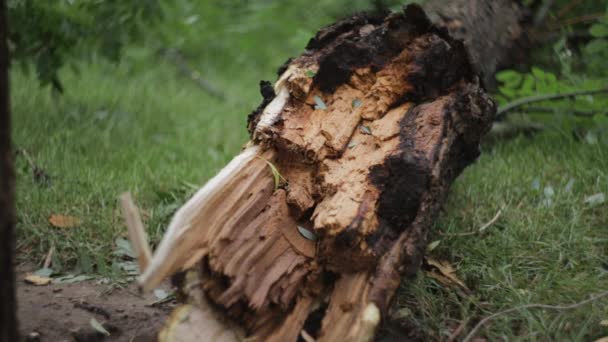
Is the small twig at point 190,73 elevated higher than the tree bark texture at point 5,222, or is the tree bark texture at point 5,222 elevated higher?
the tree bark texture at point 5,222

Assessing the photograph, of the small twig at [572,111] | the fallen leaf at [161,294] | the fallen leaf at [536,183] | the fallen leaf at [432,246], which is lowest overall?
the small twig at [572,111]

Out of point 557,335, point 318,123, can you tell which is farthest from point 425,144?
point 557,335

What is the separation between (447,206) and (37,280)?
188 centimetres

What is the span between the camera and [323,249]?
1.98m

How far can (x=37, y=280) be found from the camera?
2.38 m

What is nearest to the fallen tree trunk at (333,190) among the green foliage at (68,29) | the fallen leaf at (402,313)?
the fallen leaf at (402,313)

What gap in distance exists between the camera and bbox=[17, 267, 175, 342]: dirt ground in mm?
2055

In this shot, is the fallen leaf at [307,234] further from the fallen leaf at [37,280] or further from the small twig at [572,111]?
the small twig at [572,111]

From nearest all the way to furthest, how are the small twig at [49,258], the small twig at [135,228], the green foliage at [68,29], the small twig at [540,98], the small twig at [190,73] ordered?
1. the small twig at [135,228]
2. the small twig at [49,258]
3. the small twig at [540,98]
4. the green foliage at [68,29]
5. the small twig at [190,73]

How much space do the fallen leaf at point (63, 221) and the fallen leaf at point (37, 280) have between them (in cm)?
29

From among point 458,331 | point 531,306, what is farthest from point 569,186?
point 458,331

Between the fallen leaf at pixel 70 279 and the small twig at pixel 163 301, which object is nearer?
the small twig at pixel 163 301

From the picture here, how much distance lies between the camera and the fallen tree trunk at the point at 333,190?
1.84 meters

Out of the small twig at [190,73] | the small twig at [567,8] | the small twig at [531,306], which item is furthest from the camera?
the small twig at [190,73]
